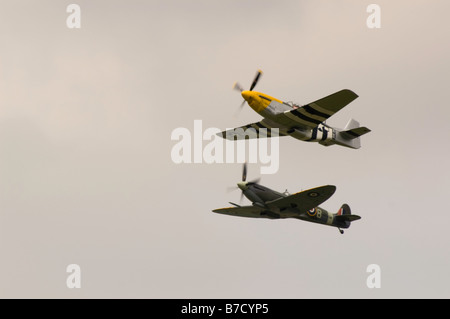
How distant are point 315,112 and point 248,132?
7507 millimetres

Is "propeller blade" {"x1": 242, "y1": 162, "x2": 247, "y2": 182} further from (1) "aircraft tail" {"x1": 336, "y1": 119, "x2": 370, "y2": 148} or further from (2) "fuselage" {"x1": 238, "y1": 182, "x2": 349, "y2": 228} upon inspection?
(1) "aircraft tail" {"x1": 336, "y1": 119, "x2": 370, "y2": 148}

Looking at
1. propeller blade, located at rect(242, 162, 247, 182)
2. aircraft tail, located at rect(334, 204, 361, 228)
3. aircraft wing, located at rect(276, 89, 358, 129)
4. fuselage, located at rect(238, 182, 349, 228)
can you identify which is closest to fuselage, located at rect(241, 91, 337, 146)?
aircraft wing, located at rect(276, 89, 358, 129)

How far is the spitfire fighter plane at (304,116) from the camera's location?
168 ft

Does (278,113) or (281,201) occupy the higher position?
(278,113)

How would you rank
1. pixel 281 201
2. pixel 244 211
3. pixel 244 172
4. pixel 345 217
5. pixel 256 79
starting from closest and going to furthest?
1. pixel 281 201
2. pixel 244 172
3. pixel 256 79
4. pixel 244 211
5. pixel 345 217

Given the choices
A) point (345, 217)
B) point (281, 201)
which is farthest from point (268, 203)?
point (345, 217)

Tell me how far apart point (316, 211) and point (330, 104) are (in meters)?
7.60

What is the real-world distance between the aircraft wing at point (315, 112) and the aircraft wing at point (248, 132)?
2.82 metres

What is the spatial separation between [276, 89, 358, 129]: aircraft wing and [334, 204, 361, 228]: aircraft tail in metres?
6.46

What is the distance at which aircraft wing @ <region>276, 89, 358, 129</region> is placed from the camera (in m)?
→ 50.6

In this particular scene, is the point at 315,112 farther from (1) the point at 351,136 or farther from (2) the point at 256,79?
(1) the point at 351,136

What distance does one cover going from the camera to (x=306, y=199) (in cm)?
5056

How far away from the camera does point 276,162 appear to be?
5144 centimetres

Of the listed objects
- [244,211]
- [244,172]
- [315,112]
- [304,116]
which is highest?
[315,112]
